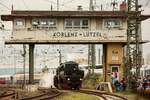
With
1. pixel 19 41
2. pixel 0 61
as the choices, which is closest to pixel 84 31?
pixel 19 41

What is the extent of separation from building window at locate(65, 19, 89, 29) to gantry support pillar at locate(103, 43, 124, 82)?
3.79m

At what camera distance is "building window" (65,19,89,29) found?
177 ft

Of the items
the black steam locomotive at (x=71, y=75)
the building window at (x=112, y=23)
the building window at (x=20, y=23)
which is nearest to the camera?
the black steam locomotive at (x=71, y=75)

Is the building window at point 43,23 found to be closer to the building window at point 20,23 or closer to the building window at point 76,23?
the building window at point 20,23

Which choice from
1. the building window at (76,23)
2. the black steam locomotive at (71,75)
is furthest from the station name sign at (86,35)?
the black steam locomotive at (71,75)

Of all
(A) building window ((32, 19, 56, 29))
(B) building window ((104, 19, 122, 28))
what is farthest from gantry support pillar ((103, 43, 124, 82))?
(A) building window ((32, 19, 56, 29))

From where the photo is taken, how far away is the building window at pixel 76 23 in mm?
53978

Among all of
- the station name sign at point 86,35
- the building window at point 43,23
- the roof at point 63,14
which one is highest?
the roof at point 63,14

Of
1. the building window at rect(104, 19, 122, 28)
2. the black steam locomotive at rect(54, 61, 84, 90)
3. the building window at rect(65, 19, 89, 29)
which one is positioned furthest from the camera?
the building window at rect(104, 19, 122, 28)

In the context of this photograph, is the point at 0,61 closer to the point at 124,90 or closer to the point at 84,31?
the point at 84,31

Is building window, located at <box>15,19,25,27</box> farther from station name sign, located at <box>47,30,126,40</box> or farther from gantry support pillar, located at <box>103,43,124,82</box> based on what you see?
gantry support pillar, located at <box>103,43,124,82</box>

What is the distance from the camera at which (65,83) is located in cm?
4888

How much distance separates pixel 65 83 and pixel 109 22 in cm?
1041

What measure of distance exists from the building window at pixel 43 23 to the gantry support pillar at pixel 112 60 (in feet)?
23.0
